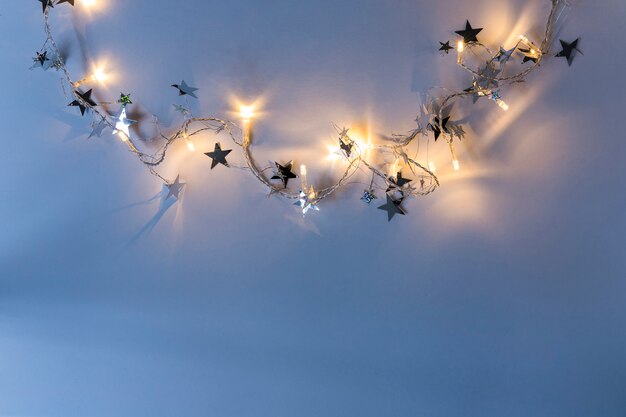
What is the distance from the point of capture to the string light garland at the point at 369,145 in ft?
3.36

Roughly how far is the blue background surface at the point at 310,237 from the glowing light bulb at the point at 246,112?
0.04 meters

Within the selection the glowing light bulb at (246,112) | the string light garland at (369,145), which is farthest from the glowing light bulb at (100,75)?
the glowing light bulb at (246,112)

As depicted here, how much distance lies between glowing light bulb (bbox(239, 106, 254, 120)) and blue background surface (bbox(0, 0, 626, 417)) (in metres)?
0.04

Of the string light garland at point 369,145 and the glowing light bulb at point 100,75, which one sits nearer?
the string light garland at point 369,145

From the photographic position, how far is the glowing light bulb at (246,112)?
116cm

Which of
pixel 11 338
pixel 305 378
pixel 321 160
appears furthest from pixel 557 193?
pixel 11 338

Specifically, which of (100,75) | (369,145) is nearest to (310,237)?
(369,145)

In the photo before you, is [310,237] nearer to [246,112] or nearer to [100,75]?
[246,112]

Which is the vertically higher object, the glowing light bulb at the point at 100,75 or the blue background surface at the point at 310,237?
the glowing light bulb at the point at 100,75

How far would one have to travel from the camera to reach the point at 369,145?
114 cm

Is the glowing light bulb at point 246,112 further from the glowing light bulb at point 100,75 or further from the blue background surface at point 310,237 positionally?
the glowing light bulb at point 100,75

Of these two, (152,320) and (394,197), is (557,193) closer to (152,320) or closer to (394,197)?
(394,197)

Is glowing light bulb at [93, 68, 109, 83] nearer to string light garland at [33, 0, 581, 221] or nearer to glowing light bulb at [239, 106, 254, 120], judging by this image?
string light garland at [33, 0, 581, 221]

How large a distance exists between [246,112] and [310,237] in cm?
41
